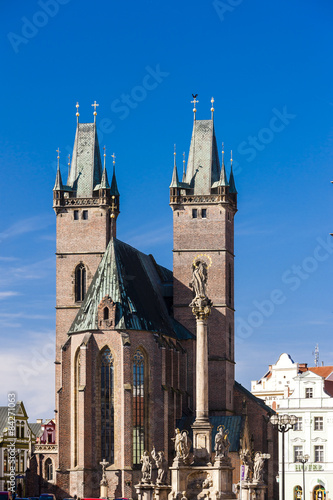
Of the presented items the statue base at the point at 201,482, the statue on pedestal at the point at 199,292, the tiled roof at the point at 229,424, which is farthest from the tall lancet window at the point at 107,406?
the statue on pedestal at the point at 199,292

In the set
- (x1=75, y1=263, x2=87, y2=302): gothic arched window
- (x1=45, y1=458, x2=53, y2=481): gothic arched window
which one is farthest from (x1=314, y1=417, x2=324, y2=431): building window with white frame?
(x1=45, y1=458, x2=53, y2=481): gothic arched window

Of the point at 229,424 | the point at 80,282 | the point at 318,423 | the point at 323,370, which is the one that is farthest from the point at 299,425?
the point at 80,282

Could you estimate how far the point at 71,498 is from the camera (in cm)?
8250

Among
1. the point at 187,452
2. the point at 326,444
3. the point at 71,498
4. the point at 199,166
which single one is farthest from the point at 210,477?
the point at 199,166

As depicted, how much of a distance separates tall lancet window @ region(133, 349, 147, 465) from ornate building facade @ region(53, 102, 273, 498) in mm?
74

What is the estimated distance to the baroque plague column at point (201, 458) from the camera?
6256cm

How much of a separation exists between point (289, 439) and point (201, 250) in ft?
56.7

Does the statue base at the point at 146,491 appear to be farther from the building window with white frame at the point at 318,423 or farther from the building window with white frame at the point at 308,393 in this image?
the building window with white frame at the point at 308,393

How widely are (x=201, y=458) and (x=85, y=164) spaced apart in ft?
135

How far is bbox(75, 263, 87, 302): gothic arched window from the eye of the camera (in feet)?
319

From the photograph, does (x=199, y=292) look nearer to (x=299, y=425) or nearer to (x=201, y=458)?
(x=201, y=458)

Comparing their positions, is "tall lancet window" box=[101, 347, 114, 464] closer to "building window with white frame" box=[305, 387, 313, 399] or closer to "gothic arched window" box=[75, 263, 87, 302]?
"gothic arched window" box=[75, 263, 87, 302]

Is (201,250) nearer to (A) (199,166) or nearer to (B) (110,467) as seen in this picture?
(A) (199,166)

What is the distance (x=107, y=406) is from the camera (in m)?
85.8
